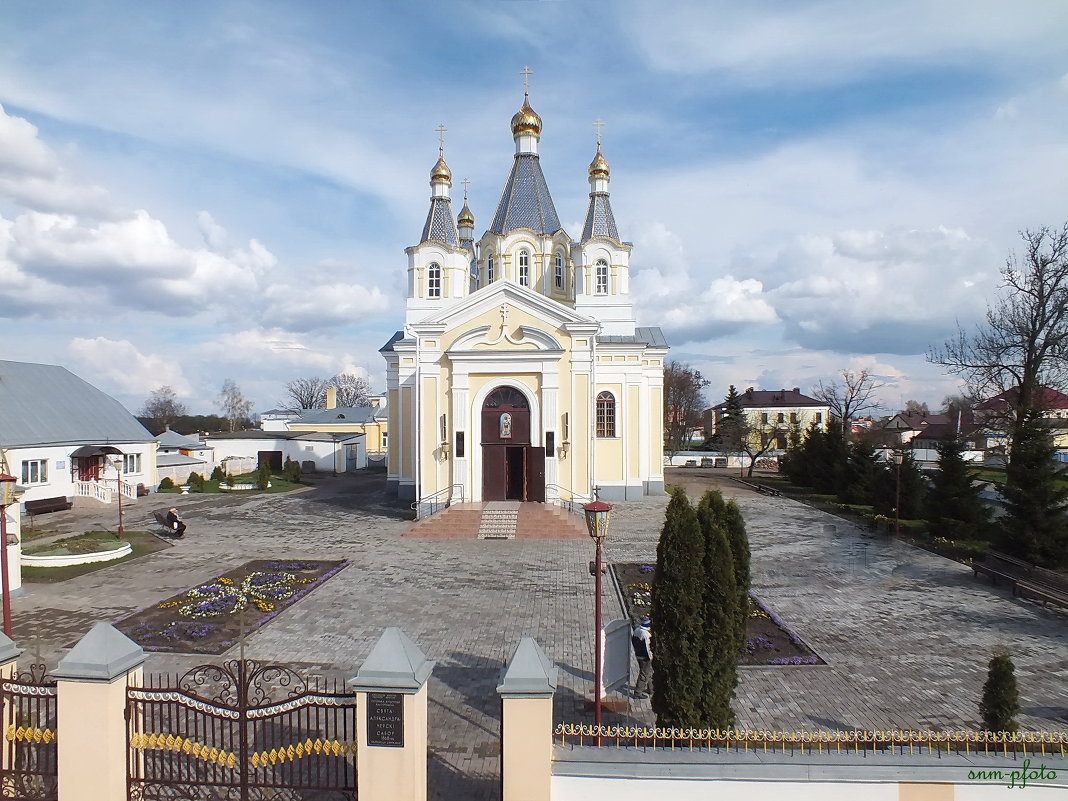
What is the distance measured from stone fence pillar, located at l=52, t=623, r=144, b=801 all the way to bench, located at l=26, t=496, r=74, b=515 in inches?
882

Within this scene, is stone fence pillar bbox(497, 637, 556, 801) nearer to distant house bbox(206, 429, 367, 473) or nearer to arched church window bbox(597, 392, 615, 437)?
arched church window bbox(597, 392, 615, 437)

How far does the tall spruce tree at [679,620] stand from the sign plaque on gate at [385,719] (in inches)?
95.0

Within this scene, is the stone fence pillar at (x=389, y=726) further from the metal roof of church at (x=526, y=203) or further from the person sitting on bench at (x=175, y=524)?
the metal roof of church at (x=526, y=203)

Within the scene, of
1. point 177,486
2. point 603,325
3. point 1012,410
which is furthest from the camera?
point 177,486

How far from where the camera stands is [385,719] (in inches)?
199

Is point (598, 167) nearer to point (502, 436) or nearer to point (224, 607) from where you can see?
point (502, 436)

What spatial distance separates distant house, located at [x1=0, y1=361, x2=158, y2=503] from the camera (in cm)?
2366

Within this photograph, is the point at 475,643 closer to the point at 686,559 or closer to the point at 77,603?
the point at 686,559

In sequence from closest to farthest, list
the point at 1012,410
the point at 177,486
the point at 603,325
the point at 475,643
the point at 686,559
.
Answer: the point at 686,559, the point at 475,643, the point at 1012,410, the point at 603,325, the point at 177,486

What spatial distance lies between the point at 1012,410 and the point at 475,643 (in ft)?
66.2

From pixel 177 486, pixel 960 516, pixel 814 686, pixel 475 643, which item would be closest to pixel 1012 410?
pixel 960 516

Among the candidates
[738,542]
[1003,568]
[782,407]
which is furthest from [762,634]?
[782,407]

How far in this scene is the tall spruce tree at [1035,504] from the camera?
13711 mm

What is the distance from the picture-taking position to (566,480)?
2111cm
